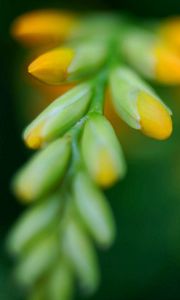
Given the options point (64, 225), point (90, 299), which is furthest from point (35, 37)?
point (90, 299)

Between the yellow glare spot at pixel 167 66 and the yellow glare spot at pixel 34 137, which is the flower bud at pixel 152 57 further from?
the yellow glare spot at pixel 34 137

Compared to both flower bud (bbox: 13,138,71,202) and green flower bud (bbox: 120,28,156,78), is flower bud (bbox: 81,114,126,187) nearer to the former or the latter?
flower bud (bbox: 13,138,71,202)

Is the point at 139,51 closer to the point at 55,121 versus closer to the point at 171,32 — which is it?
the point at 171,32

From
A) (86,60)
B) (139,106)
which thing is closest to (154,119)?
(139,106)

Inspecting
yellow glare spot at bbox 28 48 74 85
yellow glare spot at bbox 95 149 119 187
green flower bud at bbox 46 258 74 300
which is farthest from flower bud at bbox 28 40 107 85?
green flower bud at bbox 46 258 74 300

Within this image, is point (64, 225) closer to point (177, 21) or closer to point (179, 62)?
point (179, 62)

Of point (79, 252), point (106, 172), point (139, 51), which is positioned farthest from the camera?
point (139, 51)

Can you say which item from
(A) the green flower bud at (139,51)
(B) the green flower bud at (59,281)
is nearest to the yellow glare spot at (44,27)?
(A) the green flower bud at (139,51)
